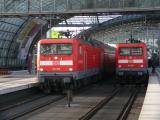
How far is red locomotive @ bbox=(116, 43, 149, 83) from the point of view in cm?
3353

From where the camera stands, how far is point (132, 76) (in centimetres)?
3409

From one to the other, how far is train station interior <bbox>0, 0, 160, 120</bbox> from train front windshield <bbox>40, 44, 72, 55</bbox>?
31 cm

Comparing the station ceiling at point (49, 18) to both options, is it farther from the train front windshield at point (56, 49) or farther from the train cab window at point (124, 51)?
the train front windshield at point (56, 49)

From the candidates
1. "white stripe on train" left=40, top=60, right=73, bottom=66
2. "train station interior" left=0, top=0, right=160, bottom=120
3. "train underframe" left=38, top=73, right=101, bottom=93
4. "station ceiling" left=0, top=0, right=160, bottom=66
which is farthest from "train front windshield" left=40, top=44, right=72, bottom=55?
"station ceiling" left=0, top=0, right=160, bottom=66

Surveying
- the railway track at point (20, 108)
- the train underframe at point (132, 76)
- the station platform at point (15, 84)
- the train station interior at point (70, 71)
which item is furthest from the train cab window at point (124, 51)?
the railway track at point (20, 108)

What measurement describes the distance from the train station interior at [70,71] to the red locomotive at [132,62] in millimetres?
139

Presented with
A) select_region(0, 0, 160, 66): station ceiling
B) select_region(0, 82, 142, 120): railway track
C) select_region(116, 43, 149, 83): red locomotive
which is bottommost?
select_region(0, 82, 142, 120): railway track

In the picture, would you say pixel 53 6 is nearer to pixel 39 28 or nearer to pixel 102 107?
pixel 39 28

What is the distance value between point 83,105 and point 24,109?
9.09 ft

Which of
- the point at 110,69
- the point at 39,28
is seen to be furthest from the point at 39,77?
the point at 39,28

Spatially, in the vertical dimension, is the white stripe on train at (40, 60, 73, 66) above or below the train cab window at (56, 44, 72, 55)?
below

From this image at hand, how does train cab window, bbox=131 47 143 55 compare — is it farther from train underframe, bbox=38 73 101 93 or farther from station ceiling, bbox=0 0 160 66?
train underframe, bbox=38 73 101 93

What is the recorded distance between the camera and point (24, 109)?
784 inches

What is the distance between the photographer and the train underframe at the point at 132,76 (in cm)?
3350
